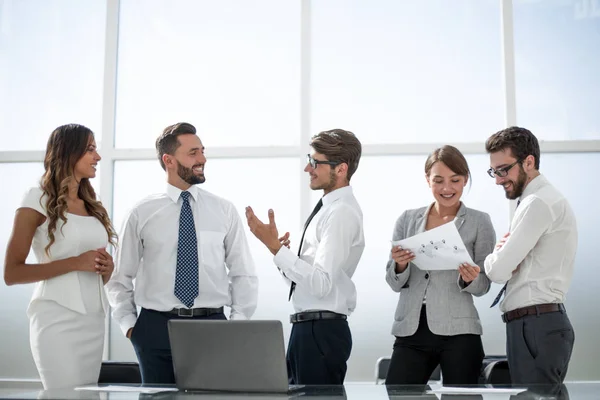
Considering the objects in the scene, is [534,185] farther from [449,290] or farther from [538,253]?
[449,290]

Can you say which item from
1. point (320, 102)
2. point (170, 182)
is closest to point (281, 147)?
point (320, 102)

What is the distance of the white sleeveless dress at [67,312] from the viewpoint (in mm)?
3000

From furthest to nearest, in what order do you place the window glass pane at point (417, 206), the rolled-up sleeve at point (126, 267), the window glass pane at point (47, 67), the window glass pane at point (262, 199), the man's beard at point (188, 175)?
the window glass pane at point (47, 67)
the window glass pane at point (262, 199)
the window glass pane at point (417, 206)
the man's beard at point (188, 175)
the rolled-up sleeve at point (126, 267)

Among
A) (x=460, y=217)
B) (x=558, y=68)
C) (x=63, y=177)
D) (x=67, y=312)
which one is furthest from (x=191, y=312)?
(x=558, y=68)

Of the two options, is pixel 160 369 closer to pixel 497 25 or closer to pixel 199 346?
pixel 199 346

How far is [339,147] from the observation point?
325 centimetres

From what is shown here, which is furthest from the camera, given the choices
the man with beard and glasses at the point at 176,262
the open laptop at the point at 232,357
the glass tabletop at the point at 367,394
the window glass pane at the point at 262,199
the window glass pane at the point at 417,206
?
the window glass pane at the point at 262,199

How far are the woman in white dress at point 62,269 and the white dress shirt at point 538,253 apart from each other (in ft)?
5.38

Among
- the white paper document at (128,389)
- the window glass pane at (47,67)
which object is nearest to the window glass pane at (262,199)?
the window glass pane at (47,67)

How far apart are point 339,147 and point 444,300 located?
0.80 metres

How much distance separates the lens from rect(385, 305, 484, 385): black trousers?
9.75 ft

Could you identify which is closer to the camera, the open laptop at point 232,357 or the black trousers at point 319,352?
the open laptop at point 232,357

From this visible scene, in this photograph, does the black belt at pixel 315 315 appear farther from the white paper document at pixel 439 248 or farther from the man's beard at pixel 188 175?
the man's beard at pixel 188 175

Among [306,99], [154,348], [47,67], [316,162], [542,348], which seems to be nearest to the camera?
[542,348]
